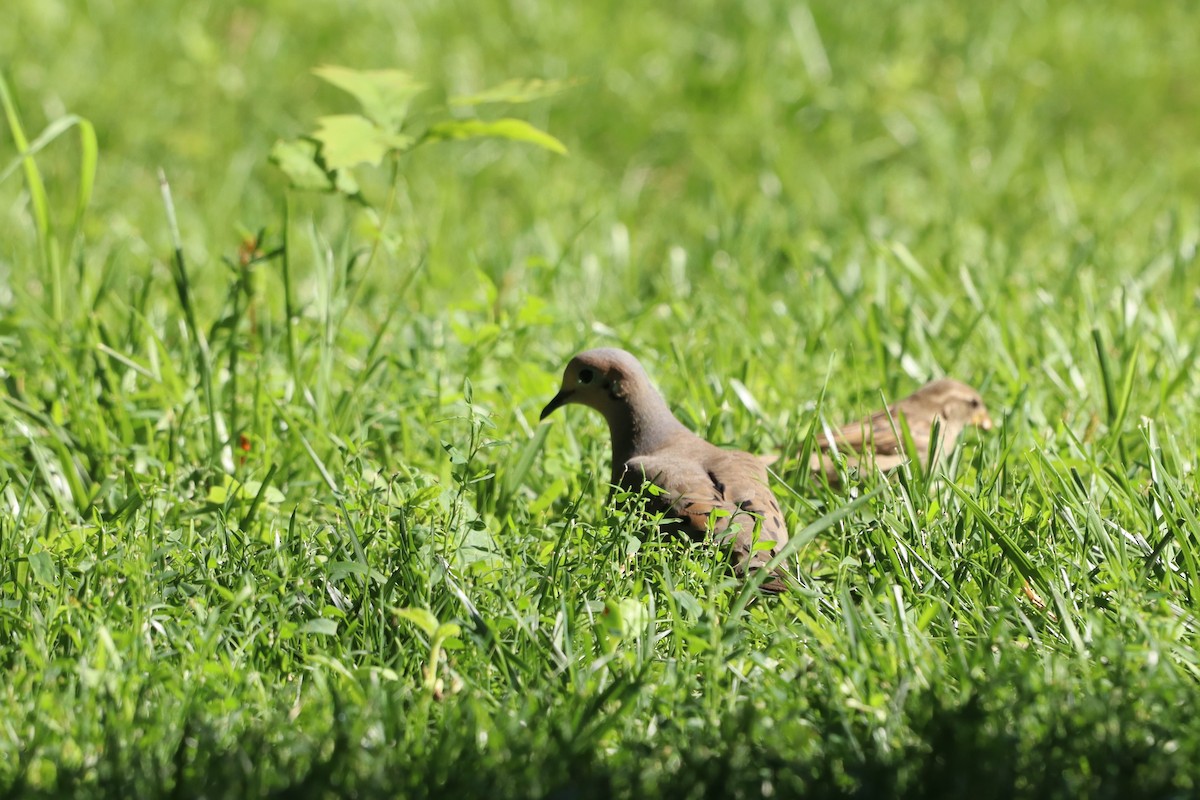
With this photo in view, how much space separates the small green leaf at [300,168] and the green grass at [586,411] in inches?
6.0

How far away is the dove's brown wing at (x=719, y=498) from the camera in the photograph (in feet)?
10.5

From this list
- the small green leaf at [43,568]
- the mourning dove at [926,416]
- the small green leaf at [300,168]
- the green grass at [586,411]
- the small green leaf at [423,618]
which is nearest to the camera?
the green grass at [586,411]

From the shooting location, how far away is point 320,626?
113 inches

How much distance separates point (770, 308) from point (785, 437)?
113cm

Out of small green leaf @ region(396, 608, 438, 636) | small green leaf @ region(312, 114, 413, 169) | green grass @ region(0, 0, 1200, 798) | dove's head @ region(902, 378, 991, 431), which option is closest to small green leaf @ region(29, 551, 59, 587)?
green grass @ region(0, 0, 1200, 798)

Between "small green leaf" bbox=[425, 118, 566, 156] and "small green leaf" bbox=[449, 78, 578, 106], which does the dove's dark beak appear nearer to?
"small green leaf" bbox=[425, 118, 566, 156]

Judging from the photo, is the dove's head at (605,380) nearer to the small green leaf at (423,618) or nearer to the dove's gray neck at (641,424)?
the dove's gray neck at (641,424)

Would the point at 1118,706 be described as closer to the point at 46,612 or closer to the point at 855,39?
the point at 46,612

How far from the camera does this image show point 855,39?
8.09 meters

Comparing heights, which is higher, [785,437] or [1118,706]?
[1118,706]

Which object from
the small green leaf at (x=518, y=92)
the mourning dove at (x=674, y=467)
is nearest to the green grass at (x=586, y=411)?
the mourning dove at (x=674, y=467)

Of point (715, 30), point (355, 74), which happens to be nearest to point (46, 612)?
point (355, 74)

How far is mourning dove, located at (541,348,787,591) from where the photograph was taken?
10.6 feet

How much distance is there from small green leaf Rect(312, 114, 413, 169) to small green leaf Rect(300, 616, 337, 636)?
150 cm
